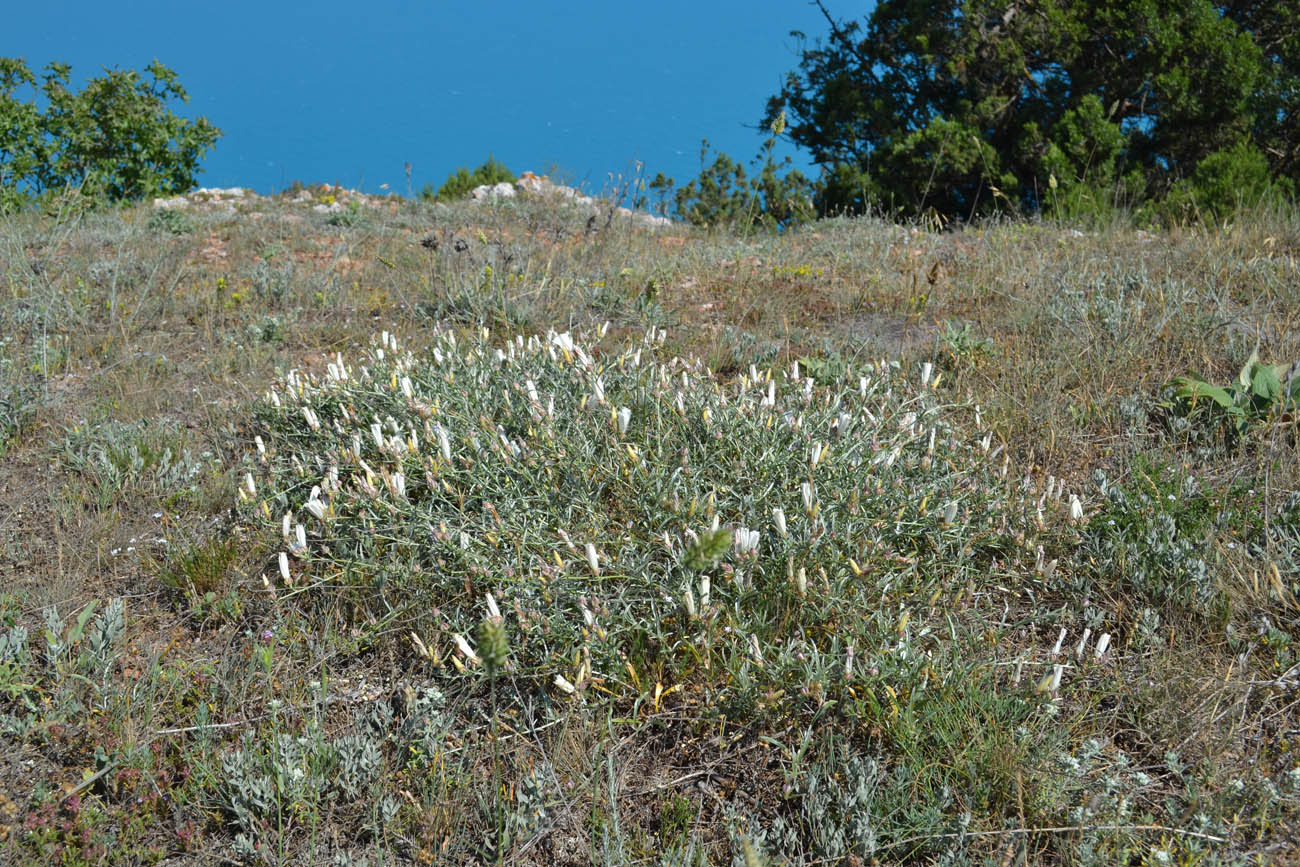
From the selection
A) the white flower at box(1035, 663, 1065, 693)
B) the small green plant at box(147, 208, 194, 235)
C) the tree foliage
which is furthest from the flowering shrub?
the tree foliage

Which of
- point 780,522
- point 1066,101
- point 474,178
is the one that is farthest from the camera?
point 474,178

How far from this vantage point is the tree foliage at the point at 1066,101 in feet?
30.0

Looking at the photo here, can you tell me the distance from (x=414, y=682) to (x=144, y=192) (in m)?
11.7

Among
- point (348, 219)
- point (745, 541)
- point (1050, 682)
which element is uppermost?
point (348, 219)

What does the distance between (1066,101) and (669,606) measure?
9590 millimetres

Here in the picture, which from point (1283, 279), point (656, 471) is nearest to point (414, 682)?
point (656, 471)

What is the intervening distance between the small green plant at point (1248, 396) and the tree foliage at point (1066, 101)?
5.52 metres

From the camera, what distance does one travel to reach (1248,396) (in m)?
3.54

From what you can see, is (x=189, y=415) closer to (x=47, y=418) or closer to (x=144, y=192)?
(x=47, y=418)

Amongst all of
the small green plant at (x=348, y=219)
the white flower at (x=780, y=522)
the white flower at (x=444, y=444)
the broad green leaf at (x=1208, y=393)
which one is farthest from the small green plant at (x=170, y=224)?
the broad green leaf at (x=1208, y=393)

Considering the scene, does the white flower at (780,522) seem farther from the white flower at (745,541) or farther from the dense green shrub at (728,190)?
the dense green shrub at (728,190)

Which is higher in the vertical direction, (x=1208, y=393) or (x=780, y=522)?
(x=1208, y=393)

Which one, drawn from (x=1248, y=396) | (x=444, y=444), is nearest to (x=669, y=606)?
(x=444, y=444)

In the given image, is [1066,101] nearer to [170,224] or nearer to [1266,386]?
[1266,386]
